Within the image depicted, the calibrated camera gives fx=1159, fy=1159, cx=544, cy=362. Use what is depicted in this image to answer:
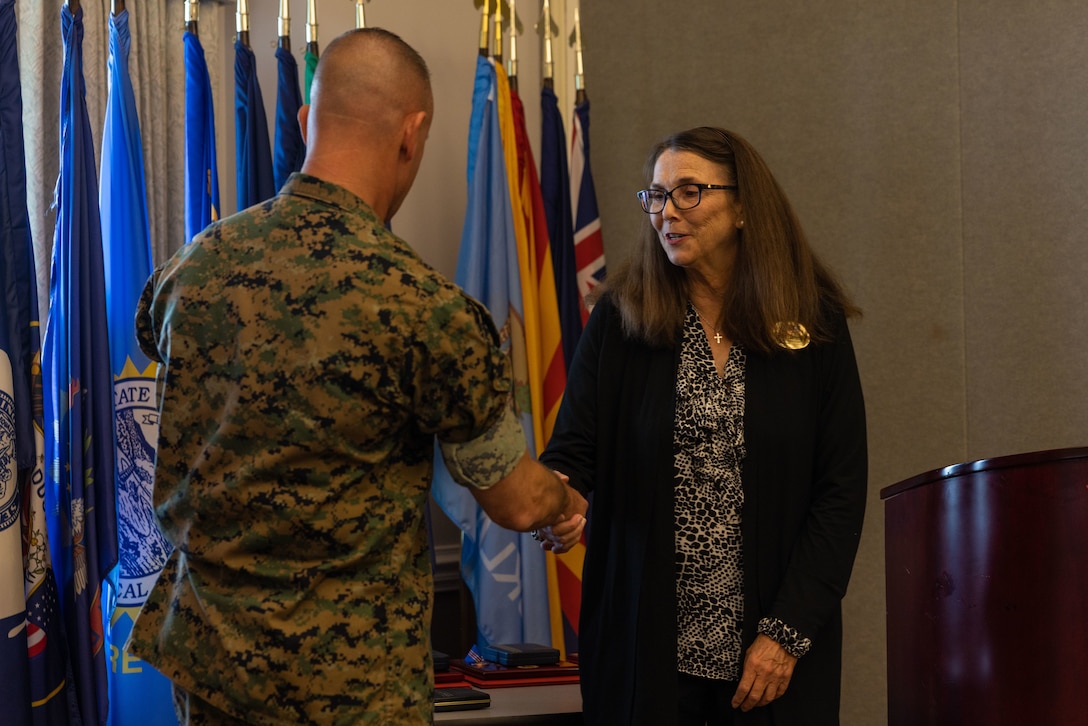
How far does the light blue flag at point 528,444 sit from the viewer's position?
3.48 meters

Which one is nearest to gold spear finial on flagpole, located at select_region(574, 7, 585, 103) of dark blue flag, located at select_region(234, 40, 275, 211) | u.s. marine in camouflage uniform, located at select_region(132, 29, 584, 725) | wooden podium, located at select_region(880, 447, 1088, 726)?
dark blue flag, located at select_region(234, 40, 275, 211)

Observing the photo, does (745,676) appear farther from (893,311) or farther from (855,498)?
(893,311)

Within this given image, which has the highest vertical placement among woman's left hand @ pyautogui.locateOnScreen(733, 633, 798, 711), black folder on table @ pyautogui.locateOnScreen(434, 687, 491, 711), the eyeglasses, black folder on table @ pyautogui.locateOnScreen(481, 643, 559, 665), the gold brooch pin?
the eyeglasses

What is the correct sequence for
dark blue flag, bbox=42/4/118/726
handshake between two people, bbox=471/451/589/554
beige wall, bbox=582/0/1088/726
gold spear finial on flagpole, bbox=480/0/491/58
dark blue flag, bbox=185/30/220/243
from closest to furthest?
1. handshake between two people, bbox=471/451/589/554
2. dark blue flag, bbox=42/4/118/726
3. dark blue flag, bbox=185/30/220/243
4. gold spear finial on flagpole, bbox=480/0/491/58
5. beige wall, bbox=582/0/1088/726

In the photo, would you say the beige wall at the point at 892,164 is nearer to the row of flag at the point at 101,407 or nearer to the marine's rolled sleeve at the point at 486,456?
the row of flag at the point at 101,407

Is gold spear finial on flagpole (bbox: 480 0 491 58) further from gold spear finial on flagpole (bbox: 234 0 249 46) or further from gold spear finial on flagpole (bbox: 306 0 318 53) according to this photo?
gold spear finial on flagpole (bbox: 234 0 249 46)

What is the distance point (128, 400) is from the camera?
2918 millimetres

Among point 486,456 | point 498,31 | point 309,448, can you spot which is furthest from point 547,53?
point 309,448

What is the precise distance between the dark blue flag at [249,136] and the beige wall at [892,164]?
1.63 feet

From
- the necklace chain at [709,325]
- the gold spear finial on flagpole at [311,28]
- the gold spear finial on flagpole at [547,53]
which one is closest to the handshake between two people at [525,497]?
the necklace chain at [709,325]

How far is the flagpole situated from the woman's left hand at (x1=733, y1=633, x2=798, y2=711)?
2192 millimetres

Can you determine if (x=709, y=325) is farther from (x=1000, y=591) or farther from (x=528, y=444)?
(x=528, y=444)

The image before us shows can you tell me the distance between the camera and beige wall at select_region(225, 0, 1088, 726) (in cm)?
378

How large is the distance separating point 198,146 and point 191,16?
354 millimetres
